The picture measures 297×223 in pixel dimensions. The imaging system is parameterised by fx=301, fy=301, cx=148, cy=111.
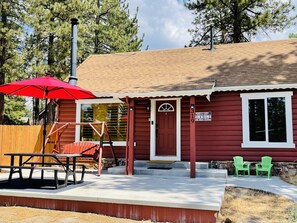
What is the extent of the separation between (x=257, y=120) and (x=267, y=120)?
0.89 feet

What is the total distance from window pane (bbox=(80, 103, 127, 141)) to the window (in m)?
3.84

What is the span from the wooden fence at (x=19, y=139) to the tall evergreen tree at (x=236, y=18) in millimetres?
13825

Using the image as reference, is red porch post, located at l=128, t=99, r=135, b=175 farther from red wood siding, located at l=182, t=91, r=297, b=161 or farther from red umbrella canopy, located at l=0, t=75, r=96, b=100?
red wood siding, located at l=182, t=91, r=297, b=161

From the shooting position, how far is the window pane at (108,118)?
10.0 m

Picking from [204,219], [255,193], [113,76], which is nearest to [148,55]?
[113,76]

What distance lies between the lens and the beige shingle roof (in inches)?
344

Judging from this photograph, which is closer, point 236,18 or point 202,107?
point 202,107

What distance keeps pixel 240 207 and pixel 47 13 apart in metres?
13.4

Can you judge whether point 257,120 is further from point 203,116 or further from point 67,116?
point 67,116

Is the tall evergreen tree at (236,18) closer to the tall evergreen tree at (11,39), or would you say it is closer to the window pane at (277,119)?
the tall evergreen tree at (11,39)

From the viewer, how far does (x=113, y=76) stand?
1120 centimetres

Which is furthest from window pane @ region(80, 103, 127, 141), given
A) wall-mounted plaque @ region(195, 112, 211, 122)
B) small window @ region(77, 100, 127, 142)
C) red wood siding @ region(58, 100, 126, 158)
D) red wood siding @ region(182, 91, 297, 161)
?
wall-mounted plaque @ region(195, 112, 211, 122)

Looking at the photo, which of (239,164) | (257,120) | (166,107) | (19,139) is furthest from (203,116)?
(19,139)

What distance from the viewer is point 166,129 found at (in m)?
9.53
